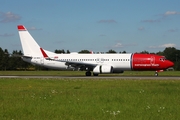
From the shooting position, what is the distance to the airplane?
45969 mm

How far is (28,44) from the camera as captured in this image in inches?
2036

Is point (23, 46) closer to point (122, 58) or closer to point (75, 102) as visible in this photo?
point (122, 58)

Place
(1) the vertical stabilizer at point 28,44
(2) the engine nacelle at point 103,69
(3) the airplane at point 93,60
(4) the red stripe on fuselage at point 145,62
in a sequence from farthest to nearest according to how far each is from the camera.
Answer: (1) the vertical stabilizer at point 28,44, (3) the airplane at point 93,60, (4) the red stripe on fuselage at point 145,62, (2) the engine nacelle at point 103,69

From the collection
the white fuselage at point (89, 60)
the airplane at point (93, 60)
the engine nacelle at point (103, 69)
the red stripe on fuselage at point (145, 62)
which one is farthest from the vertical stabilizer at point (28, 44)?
the red stripe on fuselage at point (145, 62)

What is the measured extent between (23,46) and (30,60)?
8.50 feet

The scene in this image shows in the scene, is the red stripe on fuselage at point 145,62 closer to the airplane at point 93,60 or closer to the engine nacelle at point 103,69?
the airplane at point 93,60

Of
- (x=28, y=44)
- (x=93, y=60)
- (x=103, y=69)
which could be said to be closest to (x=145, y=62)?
(x=103, y=69)

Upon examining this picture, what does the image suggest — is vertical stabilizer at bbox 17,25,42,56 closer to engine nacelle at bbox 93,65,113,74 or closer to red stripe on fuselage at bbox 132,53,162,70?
engine nacelle at bbox 93,65,113,74

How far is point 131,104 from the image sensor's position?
13.4m

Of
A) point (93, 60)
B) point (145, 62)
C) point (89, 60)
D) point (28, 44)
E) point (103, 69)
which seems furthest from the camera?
point (28, 44)

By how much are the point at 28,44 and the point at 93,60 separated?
10604 mm

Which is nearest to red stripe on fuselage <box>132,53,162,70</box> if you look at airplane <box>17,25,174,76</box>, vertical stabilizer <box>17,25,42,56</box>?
airplane <box>17,25,174,76</box>

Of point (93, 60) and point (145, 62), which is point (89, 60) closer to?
point (93, 60)

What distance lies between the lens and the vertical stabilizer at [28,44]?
168ft
